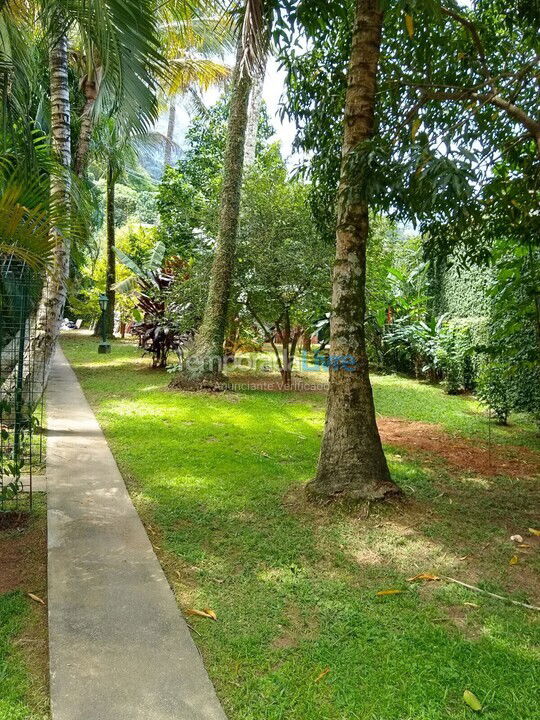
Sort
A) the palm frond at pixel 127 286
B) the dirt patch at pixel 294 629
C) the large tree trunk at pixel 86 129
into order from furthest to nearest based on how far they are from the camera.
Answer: the palm frond at pixel 127 286
the large tree trunk at pixel 86 129
the dirt patch at pixel 294 629

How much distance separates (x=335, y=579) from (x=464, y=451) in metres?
3.69

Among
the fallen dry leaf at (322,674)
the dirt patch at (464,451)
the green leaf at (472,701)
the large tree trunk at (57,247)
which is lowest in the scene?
the fallen dry leaf at (322,674)

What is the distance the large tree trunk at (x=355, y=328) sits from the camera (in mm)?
4152

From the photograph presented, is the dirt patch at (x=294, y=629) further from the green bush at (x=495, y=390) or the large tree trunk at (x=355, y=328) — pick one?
the green bush at (x=495, y=390)

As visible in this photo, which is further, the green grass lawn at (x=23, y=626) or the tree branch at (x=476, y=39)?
the tree branch at (x=476, y=39)

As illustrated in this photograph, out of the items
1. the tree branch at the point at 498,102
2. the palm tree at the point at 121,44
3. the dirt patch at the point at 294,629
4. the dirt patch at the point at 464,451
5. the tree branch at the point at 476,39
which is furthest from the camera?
the dirt patch at the point at 464,451

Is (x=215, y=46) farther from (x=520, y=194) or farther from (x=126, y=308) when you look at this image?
(x=520, y=194)

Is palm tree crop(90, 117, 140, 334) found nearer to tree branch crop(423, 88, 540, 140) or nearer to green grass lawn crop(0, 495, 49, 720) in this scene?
tree branch crop(423, 88, 540, 140)

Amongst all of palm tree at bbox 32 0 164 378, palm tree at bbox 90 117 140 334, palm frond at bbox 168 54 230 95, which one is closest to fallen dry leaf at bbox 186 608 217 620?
palm tree at bbox 32 0 164 378

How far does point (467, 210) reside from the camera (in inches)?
145

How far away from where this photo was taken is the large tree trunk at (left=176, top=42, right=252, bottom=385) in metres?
9.12

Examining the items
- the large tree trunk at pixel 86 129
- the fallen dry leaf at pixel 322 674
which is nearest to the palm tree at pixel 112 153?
the large tree trunk at pixel 86 129

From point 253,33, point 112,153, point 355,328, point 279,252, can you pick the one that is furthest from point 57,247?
point 112,153

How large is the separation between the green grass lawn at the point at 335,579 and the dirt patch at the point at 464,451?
337 millimetres
